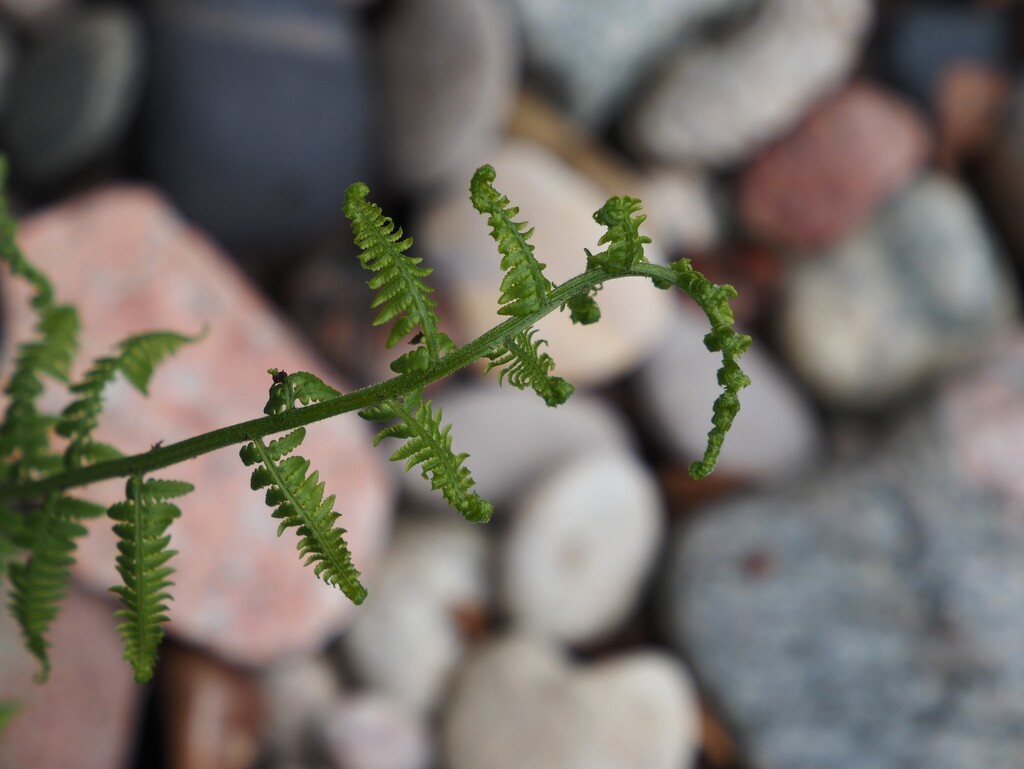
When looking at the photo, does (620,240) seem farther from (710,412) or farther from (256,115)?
(710,412)

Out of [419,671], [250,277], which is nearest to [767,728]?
[419,671]

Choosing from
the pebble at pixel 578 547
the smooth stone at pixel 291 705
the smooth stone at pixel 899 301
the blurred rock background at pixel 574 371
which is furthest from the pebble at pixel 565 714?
the smooth stone at pixel 899 301

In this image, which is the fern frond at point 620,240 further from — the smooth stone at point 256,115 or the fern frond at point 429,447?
the smooth stone at point 256,115

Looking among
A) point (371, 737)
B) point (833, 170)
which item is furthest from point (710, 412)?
point (371, 737)

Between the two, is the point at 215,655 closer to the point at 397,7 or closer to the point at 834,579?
the point at 834,579

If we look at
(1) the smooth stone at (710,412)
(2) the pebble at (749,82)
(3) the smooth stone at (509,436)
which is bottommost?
(3) the smooth stone at (509,436)

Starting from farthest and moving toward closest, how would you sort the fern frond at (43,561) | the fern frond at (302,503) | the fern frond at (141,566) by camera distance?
the fern frond at (43,561), the fern frond at (141,566), the fern frond at (302,503)
